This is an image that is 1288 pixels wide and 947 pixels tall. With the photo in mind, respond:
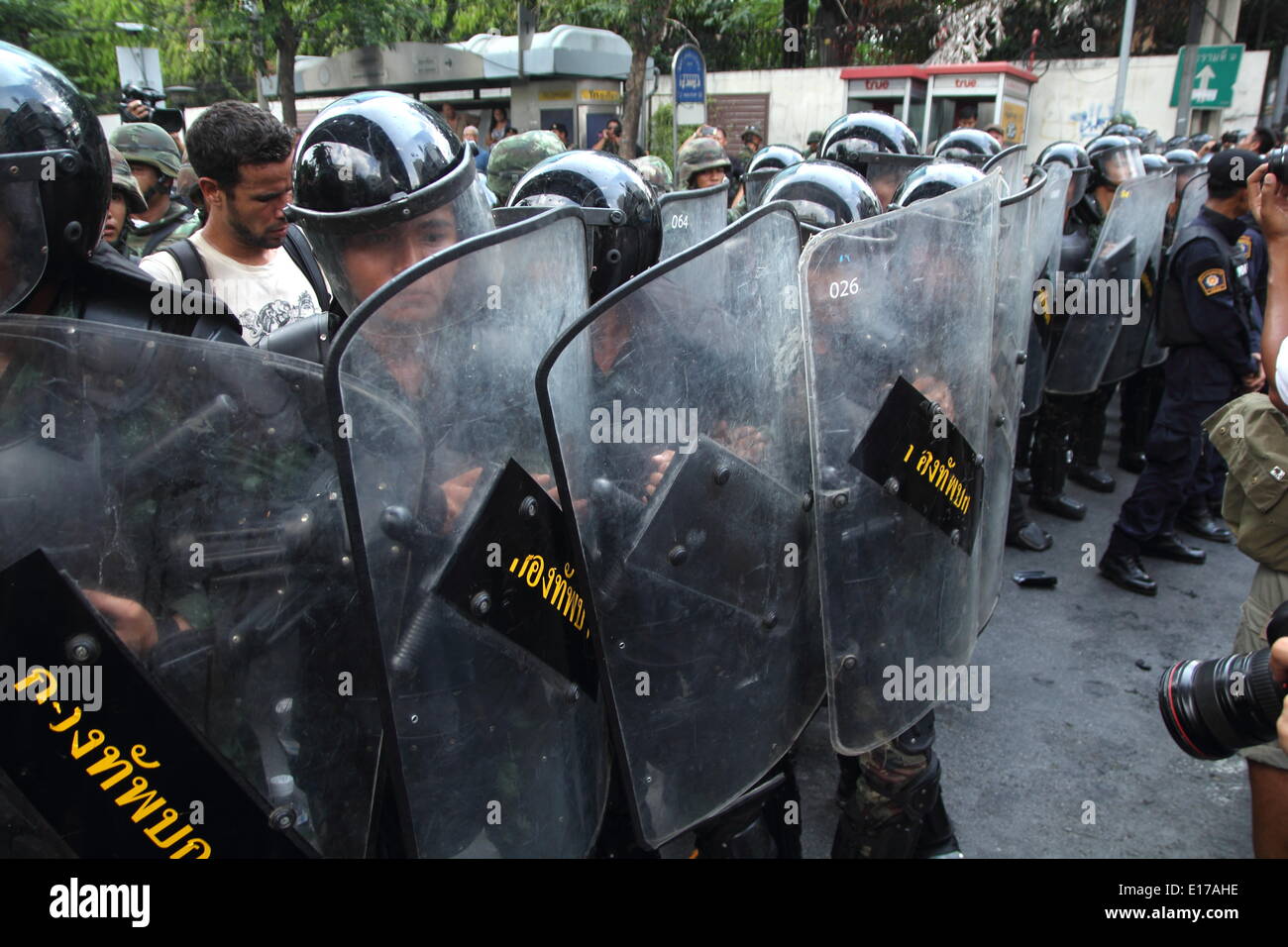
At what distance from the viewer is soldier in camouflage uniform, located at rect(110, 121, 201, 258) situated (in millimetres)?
4336

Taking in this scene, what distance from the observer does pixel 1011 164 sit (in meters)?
3.06

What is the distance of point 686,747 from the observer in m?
1.52

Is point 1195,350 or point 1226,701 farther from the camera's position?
point 1195,350

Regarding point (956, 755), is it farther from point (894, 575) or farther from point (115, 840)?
point (115, 840)

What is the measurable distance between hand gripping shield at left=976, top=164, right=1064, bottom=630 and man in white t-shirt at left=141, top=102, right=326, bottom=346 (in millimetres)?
1801

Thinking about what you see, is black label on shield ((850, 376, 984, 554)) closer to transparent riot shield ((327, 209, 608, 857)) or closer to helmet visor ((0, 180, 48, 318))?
transparent riot shield ((327, 209, 608, 857))

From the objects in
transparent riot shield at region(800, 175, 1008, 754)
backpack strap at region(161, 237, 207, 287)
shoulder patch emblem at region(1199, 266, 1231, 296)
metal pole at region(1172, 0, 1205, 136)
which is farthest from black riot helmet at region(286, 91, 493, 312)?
metal pole at region(1172, 0, 1205, 136)

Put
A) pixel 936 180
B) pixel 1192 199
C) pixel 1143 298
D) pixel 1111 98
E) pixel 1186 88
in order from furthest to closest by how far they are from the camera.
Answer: pixel 1111 98, pixel 1186 88, pixel 1192 199, pixel 1143 298, pixel 936 180

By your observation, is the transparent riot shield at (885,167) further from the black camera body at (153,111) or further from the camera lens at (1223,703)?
the black camera body at (153,111)

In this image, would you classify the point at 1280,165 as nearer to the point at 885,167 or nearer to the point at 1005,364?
the point at 1005,364

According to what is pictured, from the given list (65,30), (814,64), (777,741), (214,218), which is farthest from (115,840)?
(814,64)

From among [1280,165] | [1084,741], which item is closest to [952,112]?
[1084,741]

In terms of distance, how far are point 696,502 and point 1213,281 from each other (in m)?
3.90

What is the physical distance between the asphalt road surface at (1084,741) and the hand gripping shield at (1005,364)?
1041 mm
